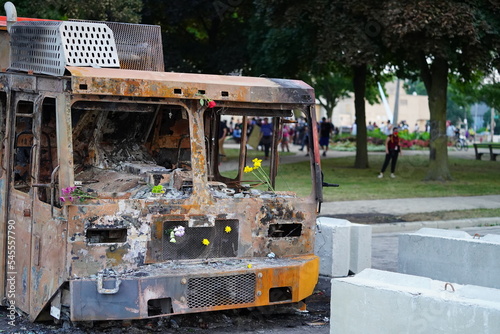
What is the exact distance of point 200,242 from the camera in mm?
7633

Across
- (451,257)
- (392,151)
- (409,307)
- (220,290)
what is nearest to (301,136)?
(392,151)

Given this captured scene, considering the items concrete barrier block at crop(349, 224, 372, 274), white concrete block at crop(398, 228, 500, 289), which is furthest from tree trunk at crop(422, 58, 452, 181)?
white concrete block at crop(398, 228, 500, 289)

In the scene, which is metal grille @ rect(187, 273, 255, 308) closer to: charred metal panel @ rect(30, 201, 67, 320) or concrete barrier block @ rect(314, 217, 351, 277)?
charred metal panel @ rect(30, 201, 67, 320)

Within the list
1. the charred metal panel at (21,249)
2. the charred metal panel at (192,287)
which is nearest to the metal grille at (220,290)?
the charred metal panel at (192,287)

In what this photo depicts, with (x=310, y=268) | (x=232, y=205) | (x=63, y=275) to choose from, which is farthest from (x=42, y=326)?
(x=310, y=268)

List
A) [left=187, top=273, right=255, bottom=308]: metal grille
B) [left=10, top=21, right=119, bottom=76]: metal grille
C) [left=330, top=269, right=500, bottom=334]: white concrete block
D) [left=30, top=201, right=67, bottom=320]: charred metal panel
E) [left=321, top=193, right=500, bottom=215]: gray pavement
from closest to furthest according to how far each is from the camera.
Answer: [left=330, top=269, right=500, bottom=334]: white concrete block → [left=30, top=201, right=67, bottom=320]: charred metal panel → [left=187, top=273, right=255, bottom=308]: metal grille → [left=10, top=21, right=119, bottom=76]: metal grille → [left=321, top=193, right=500, bottom=215]: gray pavement

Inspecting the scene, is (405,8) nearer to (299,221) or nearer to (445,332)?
(299,221)

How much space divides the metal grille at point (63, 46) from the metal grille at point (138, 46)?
551mm

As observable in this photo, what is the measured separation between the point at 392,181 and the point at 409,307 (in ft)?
59.9

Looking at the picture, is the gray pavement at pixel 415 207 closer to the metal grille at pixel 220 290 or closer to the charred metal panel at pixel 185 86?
the charred metal panel at pixel 185 86

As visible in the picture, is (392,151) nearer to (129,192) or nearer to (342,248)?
(342,248)

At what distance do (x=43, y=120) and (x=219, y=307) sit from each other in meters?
2.52

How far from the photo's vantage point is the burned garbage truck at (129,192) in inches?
280

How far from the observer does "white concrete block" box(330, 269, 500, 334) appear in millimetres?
5707
